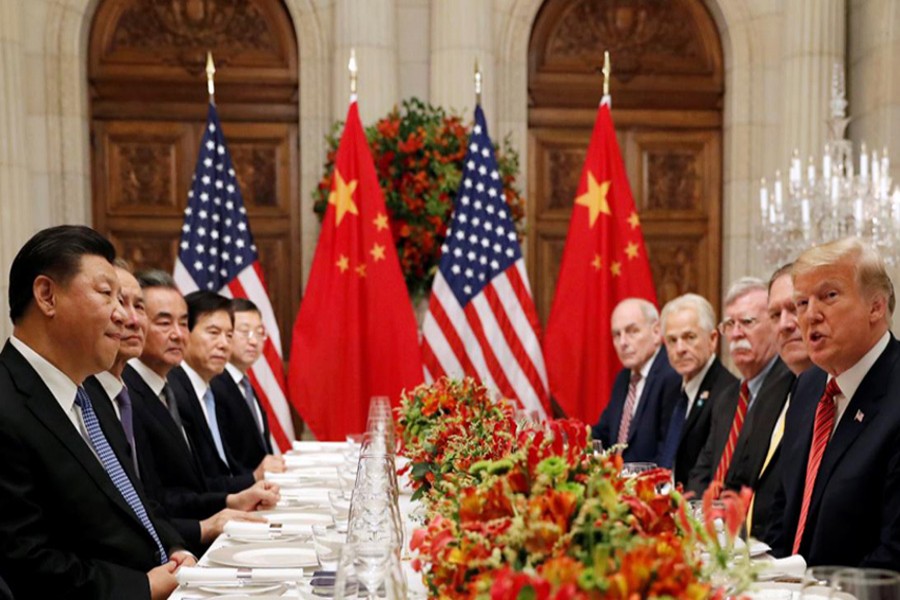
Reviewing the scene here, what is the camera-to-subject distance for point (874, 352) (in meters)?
2.62

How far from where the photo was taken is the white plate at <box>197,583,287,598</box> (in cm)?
208

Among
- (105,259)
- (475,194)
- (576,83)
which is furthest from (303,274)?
(105,259)

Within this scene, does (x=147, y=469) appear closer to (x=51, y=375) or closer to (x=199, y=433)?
(x=199, y=433)

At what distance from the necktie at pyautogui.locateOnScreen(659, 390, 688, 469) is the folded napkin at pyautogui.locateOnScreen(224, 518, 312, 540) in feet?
7.21

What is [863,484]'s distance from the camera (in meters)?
2.46

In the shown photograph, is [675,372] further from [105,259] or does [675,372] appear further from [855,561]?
[105,259]

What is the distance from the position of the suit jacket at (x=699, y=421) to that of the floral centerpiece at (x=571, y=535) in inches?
115

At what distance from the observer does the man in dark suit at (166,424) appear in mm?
3389

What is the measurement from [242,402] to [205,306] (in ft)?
1.87

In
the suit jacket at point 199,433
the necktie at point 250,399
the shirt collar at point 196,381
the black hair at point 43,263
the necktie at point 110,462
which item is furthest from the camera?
the necktie at point 250,399

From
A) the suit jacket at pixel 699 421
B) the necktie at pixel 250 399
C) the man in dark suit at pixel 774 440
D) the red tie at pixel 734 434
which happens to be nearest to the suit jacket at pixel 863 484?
the man in dark suit at pixel 774 440

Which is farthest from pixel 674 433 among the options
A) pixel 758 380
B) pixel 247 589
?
pixel 247 589

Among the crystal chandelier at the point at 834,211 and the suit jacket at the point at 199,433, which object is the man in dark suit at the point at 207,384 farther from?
Result: the crystal chandelier at the point at 834,211

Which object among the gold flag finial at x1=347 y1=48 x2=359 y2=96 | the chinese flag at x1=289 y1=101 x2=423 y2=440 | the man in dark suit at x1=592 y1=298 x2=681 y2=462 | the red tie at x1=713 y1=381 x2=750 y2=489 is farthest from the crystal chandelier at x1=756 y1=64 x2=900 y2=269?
the gold flag finial at x1=347 y1=48 x2=359 y2=96
